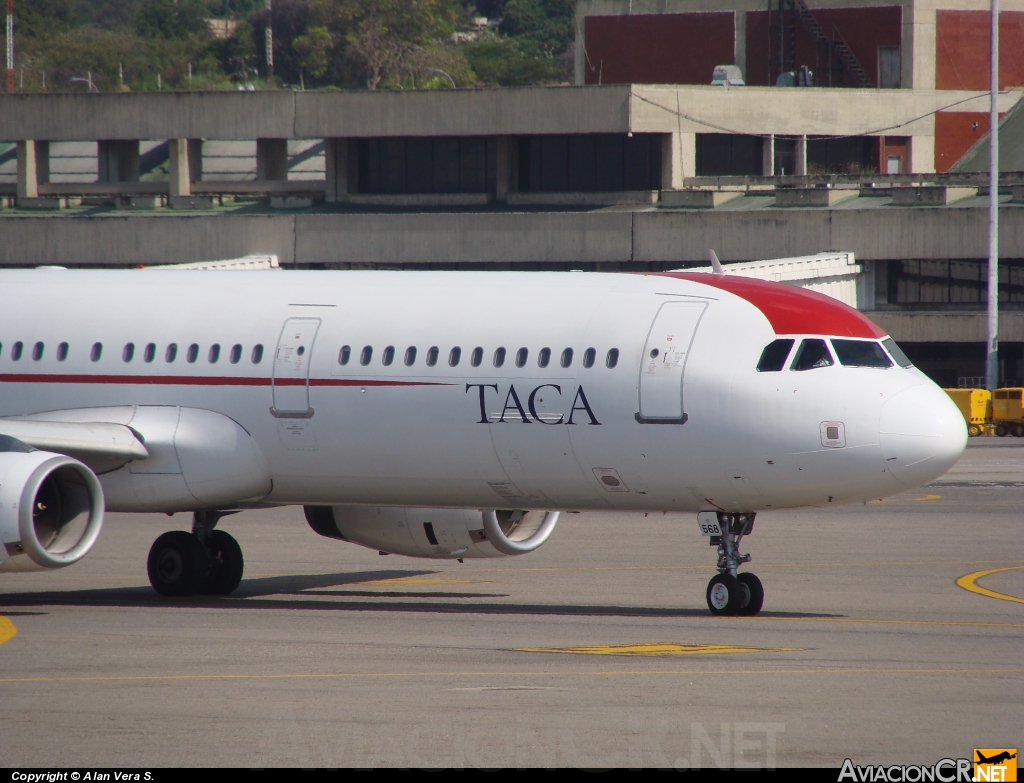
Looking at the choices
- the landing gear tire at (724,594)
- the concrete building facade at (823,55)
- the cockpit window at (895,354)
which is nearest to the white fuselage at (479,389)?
the cockpit window at (895,354)

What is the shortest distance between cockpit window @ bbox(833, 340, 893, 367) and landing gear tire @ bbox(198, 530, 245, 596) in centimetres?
1027

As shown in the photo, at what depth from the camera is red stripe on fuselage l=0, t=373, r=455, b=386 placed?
23.5 m

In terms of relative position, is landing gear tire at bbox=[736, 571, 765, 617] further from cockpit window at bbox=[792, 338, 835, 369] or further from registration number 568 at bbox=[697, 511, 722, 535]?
cockpit window at bbox=[792, 338, 835, 369]

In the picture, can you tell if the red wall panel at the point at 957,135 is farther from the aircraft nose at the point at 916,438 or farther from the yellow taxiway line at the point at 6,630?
the yellow taxiway line at the point at 6,630

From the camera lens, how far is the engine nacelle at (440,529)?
25.0m

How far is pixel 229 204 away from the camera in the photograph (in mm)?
79375

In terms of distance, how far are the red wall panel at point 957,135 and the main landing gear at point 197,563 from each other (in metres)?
68.8

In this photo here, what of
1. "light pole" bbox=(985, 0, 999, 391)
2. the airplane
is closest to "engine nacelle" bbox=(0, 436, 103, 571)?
the airplane

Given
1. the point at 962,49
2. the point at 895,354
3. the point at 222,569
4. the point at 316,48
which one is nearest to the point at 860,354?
the point at 895,354

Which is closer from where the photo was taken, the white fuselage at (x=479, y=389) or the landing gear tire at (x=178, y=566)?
the white fuselage at (x=479, y=389)

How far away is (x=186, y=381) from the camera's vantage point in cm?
2433

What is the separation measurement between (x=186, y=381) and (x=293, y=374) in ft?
5.72

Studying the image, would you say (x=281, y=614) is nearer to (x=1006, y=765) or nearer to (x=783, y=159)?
(x=1006, y=765)

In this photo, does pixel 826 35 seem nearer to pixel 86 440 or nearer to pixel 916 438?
pixel 916 438
